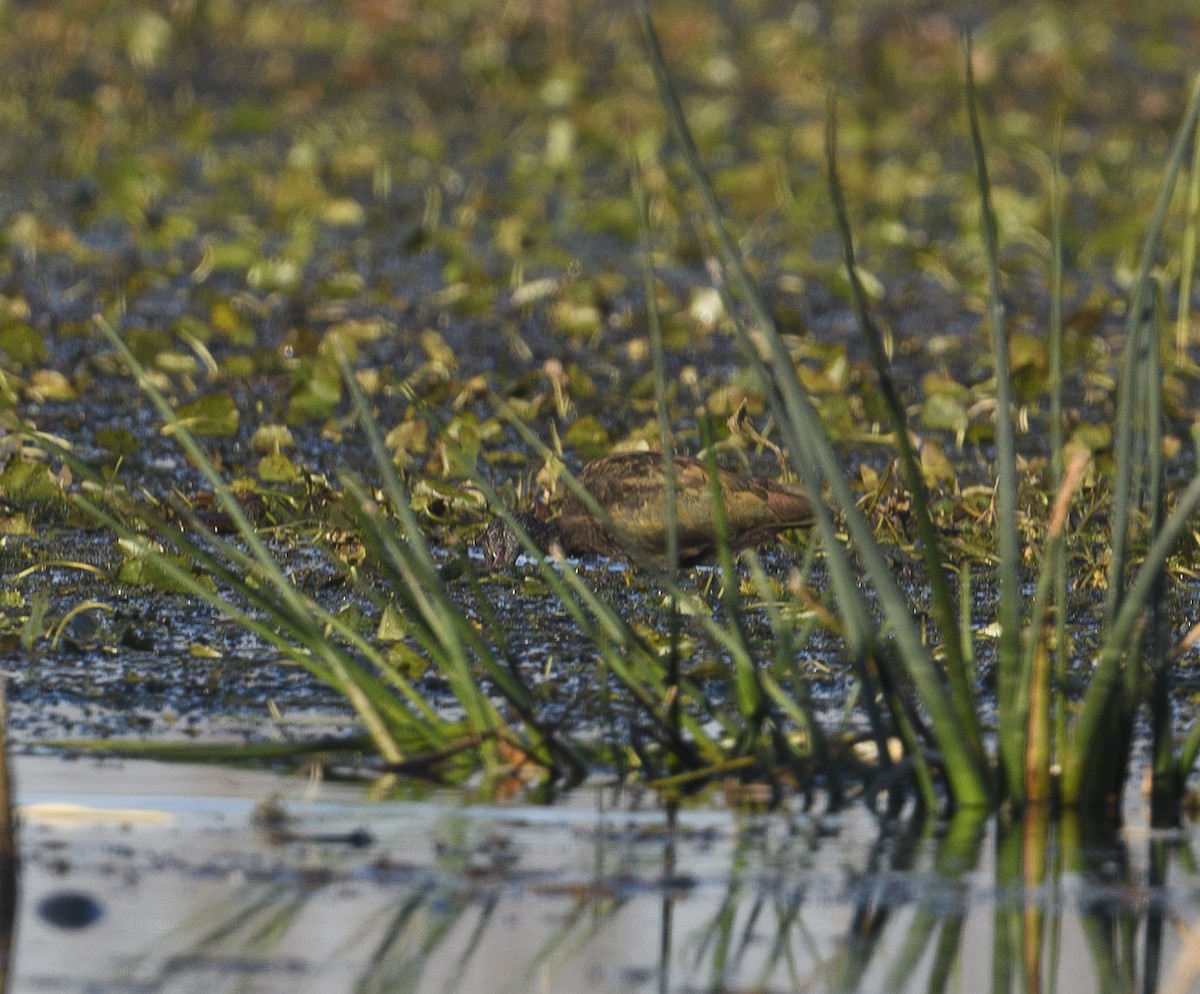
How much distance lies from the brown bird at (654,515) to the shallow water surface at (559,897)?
1.48m

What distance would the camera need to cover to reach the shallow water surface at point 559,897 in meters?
2.33

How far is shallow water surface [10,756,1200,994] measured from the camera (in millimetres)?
2334

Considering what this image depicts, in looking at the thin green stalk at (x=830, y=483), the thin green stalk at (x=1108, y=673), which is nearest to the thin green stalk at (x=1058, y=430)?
the thin green stalk at (x=1108, y=673)

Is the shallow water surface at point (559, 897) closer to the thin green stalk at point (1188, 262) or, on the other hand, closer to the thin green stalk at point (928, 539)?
the thin green stalk at point (928, 539)

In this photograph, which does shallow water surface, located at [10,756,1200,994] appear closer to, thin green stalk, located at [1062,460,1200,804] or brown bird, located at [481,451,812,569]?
thin green stalk, located at [1062,460,1200,804]

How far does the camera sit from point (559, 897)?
254 centimetres

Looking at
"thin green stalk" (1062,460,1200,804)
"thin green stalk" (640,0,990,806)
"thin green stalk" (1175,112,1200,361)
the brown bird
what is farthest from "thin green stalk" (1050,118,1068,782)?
"thin green stalk" (1175,112,1200,361)

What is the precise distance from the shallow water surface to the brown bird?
148cm

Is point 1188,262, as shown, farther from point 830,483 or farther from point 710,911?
point 710,911

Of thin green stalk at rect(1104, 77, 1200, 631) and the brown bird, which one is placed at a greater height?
the brown bird

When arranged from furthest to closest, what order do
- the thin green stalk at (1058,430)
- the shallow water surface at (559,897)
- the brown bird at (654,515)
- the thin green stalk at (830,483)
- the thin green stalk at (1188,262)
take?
the thin green stalk at (1188,262) < the brown bird at (654,515) < the thin green stalk at (1058,430) < the thin green stalk at (830,483) < the shallow water surface at (559,897)

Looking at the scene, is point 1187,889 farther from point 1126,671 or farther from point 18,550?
point 18,550

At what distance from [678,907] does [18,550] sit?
2192 mm

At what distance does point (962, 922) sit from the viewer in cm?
250
